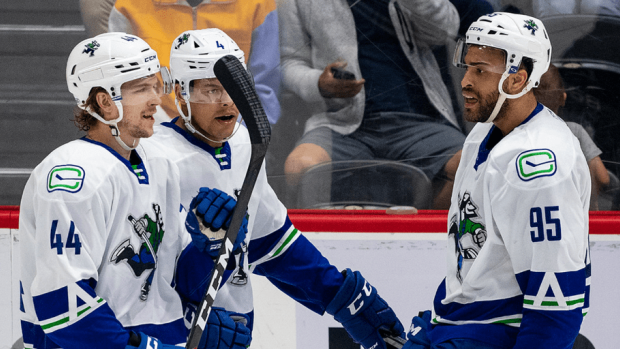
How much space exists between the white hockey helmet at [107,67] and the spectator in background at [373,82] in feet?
3.72

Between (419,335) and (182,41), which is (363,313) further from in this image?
(182,41)

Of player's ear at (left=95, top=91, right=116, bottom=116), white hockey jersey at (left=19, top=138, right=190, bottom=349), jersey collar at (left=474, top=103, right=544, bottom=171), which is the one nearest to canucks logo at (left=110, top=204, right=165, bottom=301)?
white hockey jersey at (left=19, top=138, right=190, bottom=349)

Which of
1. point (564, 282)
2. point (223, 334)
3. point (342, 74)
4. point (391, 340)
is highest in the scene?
point (564, 282)

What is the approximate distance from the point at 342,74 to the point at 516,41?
1.11m

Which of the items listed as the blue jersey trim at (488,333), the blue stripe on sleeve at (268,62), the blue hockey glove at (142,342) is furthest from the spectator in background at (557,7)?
the blue hockey glove at (142,342)

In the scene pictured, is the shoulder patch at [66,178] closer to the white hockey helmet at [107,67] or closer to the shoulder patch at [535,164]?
the white hockey helmet at [107,67]

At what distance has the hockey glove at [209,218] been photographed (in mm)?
1927

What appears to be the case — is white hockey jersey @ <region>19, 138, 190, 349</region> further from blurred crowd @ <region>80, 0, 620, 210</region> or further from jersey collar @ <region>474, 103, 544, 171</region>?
blurred crowd @ <region>80, 0, 620, 210</region>

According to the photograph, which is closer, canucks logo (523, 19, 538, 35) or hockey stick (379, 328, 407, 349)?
canucks logo (523, 19, 538, 35)

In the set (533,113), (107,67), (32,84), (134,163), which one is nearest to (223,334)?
(134,163)

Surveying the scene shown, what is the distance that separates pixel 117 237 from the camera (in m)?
1.80

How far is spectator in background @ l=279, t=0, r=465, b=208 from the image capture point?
9.64ft

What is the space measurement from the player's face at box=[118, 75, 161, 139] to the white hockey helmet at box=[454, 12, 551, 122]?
800 mm

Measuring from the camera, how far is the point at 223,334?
1.96 metres
